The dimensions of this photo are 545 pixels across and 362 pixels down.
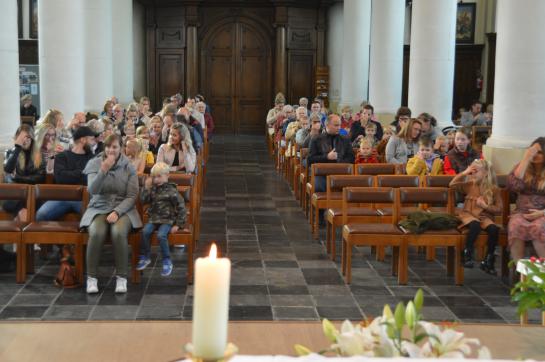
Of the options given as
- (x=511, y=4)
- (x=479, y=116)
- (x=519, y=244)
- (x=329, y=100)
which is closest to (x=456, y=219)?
(x=519, y=244)

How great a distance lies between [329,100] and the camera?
25859mm

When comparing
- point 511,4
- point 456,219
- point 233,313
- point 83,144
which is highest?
point 511,4

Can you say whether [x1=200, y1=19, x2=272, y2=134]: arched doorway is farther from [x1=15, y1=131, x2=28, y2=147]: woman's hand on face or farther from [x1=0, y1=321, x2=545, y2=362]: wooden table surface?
[x1=0, y1=321, x2=545, y2=362]: wooden table surface

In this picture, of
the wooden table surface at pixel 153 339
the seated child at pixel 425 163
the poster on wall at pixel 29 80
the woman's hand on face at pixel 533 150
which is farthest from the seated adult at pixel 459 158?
the poster on wall at pixel 29 80

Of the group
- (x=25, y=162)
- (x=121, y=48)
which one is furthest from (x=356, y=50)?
(x=25, y=162)

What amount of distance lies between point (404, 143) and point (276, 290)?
3.97 metres

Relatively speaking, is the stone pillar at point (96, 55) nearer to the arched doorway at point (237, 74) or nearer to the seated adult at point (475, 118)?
the arched doorway at point (237, 74)

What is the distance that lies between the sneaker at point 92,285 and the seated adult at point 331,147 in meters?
4.31

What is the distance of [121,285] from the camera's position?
7.66 metres

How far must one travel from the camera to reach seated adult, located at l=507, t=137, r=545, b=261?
313 inches

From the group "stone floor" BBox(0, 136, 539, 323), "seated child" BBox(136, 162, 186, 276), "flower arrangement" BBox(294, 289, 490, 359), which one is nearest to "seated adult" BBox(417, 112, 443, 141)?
"stone floor" BBox(0, 136, 539, 323)

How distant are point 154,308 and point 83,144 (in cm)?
242

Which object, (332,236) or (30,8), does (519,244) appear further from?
(30,8)

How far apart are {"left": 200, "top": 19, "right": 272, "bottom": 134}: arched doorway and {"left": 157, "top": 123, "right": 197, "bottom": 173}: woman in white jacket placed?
16.3m
